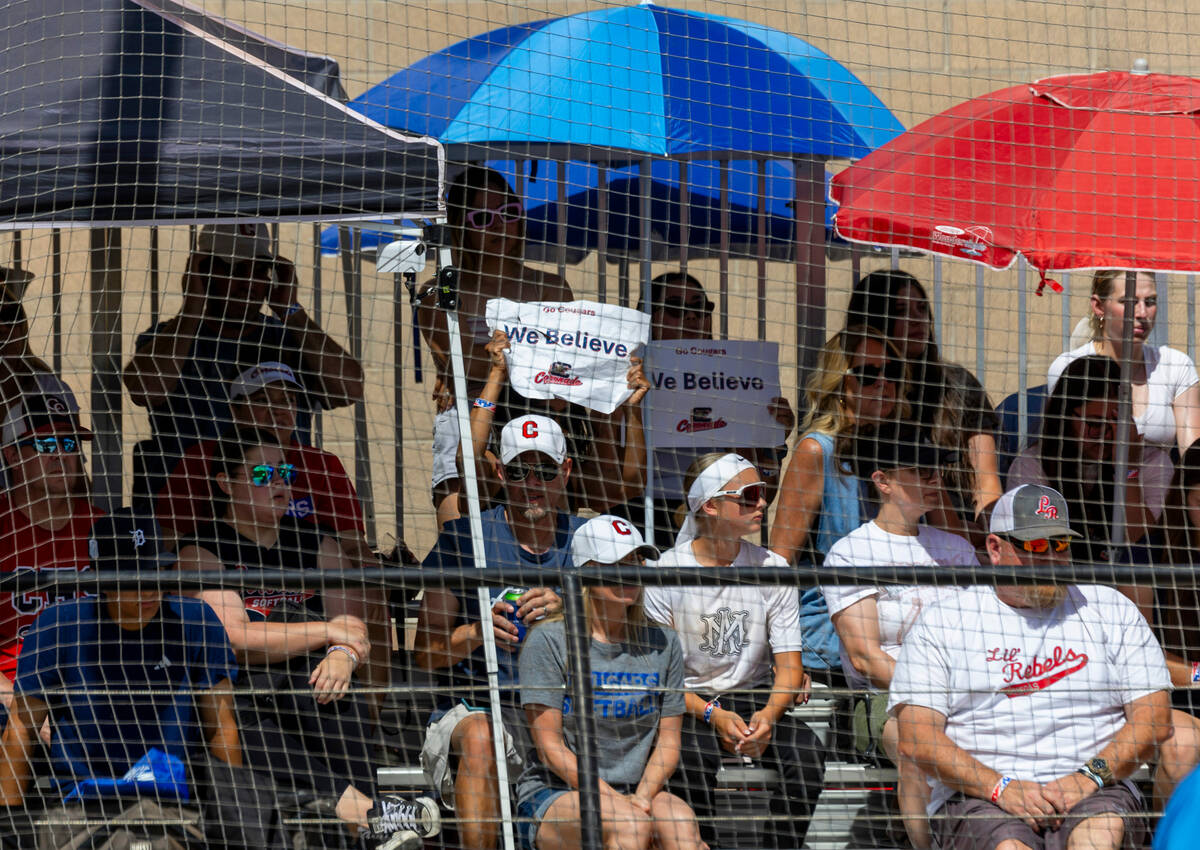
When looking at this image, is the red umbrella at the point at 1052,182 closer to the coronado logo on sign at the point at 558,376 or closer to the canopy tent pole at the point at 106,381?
the coronado logo on sign at the point at 558,376

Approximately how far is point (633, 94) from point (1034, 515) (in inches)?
78.4

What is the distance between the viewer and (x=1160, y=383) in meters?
4.81

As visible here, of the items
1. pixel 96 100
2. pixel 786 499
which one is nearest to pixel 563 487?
pixel 786 499

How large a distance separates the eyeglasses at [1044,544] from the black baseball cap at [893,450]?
0.52m

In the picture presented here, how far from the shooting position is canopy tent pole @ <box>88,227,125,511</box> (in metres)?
4.66

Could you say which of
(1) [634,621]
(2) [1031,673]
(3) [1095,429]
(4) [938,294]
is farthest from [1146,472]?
(1) [634,621]

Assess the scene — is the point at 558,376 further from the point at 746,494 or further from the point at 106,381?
the point at 106,381

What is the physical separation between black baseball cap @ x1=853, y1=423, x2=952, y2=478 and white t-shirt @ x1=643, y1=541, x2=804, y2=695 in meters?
0.49

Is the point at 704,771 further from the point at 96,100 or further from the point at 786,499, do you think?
the point at 96,100

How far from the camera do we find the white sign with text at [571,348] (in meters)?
4.42


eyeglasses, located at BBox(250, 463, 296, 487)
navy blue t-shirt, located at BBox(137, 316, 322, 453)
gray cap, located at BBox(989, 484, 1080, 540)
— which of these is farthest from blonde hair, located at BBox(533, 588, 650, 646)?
navy blue t-shirt, located at BBox(137, 316, 322, 453)

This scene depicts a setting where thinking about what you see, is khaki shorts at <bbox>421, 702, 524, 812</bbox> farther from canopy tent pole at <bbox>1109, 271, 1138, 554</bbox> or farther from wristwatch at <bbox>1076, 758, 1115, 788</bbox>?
canopy tent pole at <bbox>1109, 271, 1138, 554</bbox>

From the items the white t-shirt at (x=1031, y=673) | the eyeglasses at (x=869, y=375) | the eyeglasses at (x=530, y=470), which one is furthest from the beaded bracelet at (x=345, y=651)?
the eyeglasses at (x=869, y=375)

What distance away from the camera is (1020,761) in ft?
12.2
